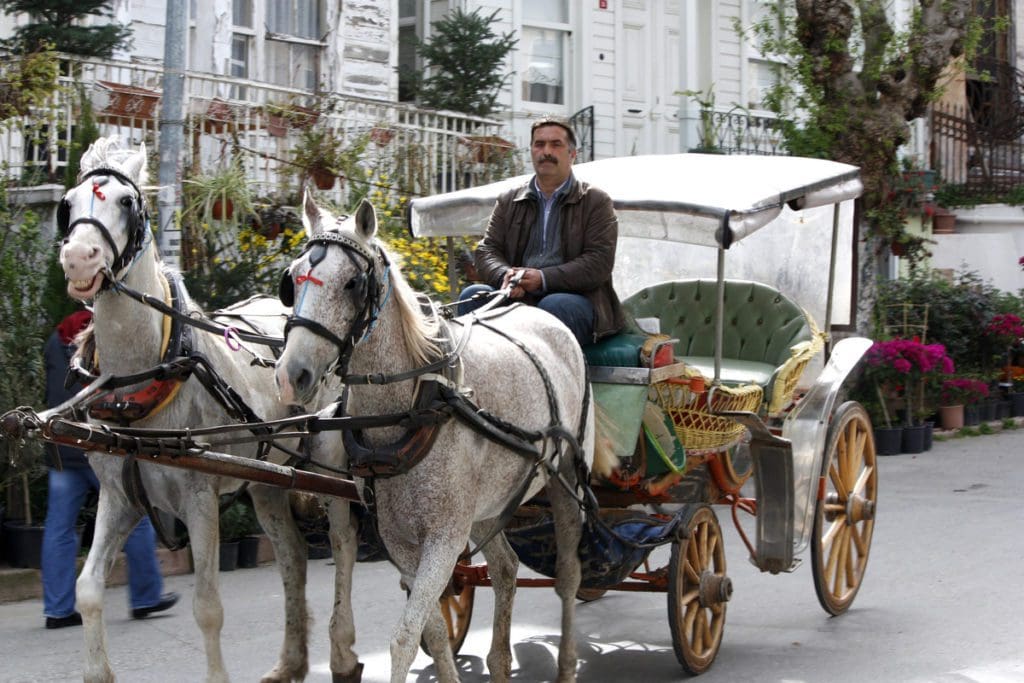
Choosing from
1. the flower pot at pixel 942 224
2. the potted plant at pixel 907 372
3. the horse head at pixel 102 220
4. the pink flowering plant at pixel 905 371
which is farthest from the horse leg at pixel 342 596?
the flower pot at pixel 942 224

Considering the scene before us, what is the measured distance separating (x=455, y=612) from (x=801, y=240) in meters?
3.47

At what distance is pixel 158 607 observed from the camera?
779 centimetres

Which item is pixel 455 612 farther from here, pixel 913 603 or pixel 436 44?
pixel 436 44

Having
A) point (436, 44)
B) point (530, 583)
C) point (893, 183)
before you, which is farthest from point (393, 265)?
point (893, 183)

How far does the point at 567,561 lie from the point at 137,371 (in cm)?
212

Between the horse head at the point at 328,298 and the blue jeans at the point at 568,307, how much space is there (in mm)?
1420

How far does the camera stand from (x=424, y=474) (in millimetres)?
4762

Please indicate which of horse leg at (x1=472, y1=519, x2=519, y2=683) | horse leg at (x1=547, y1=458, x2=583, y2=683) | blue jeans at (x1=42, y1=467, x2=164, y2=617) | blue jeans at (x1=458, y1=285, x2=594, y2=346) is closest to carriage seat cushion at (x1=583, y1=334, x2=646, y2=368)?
blue jeans at (x1=458, y1=285, x2=594, y2=346)

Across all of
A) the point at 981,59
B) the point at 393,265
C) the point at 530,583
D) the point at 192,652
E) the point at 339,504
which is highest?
the point at 981,59

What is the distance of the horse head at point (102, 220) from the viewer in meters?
4.83

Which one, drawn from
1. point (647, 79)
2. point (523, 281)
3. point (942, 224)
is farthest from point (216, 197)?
point (942, 224)

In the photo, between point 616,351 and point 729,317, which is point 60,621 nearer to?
point 616,351

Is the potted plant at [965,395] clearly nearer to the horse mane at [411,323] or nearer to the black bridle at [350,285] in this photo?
the horse mane at [411,323]

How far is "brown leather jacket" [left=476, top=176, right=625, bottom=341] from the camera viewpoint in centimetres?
591
